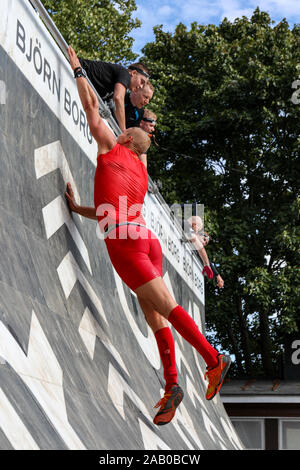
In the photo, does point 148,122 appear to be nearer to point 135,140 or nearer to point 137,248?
point 135,140

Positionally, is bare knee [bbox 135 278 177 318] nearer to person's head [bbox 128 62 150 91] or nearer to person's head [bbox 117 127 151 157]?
person's head [bbox 117 127 151 157]

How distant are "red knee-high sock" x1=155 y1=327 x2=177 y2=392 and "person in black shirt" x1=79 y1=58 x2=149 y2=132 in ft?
9.03

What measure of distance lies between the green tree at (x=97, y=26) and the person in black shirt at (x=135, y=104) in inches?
436

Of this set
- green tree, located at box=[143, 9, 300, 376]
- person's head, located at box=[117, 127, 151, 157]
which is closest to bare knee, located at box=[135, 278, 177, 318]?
person's head, located at box=[117, 127, 151, 157]

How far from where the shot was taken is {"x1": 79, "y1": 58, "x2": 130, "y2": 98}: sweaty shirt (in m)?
6.56

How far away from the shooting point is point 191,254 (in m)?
12.8

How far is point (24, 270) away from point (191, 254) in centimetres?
908

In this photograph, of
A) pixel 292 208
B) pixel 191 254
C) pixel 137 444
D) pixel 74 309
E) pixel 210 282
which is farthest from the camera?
pixel 210 282

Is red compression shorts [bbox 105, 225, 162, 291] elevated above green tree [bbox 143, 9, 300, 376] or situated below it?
below

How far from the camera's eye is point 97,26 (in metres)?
20.2

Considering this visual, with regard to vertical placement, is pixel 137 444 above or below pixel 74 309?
below

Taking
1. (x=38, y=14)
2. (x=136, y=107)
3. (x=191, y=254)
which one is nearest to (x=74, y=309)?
(x=38, y=14)

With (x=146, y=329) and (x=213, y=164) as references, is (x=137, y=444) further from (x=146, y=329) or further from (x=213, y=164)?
(x=213, y=164)

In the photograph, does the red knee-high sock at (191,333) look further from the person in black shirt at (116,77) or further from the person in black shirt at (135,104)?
the person in black shirt at (135,104)
